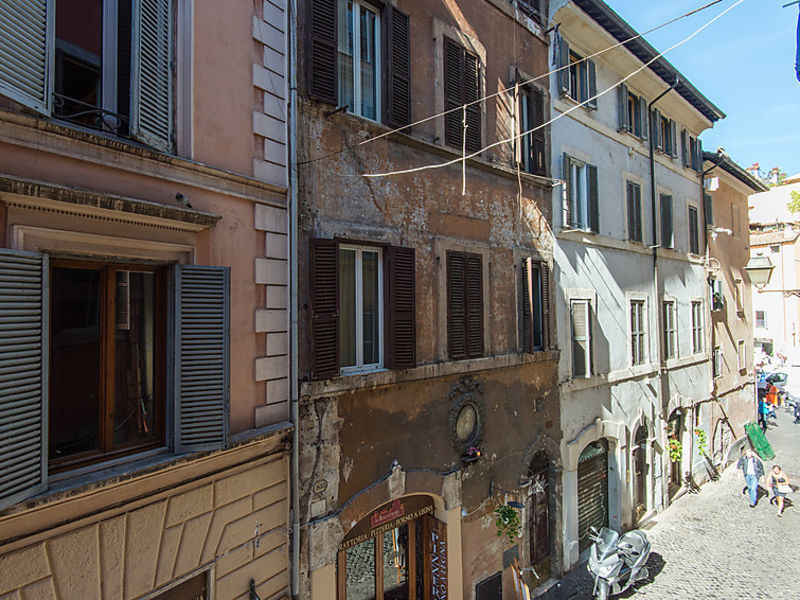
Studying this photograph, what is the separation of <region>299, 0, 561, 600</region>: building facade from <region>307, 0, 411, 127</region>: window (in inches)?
1.1

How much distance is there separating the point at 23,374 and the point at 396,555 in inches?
239

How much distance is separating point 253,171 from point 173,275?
157 centimetres

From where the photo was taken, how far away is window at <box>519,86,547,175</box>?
33.3ft

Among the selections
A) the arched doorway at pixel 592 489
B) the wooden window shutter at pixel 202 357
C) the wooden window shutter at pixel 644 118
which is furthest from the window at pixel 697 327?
the wooden window shutter at pixel 202 357

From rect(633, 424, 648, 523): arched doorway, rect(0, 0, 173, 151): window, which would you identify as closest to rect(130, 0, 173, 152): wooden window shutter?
rect(0, 0, 173, 151): window

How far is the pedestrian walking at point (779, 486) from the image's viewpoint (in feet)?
46.0

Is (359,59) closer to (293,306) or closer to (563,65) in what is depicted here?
(293,306)

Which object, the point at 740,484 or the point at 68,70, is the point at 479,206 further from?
the point at 740,484

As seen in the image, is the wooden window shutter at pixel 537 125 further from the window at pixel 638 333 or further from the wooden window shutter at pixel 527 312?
the window at pixel 638 333

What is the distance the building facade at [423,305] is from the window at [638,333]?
4.40 m

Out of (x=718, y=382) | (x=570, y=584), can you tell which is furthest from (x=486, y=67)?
(x=718, y=382)

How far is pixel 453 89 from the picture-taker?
837cm

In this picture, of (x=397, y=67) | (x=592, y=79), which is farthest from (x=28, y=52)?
(x=592, y=79)

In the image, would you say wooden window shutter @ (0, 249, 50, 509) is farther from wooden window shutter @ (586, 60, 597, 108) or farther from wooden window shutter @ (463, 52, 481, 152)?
wooden window shutter @ (586, 60, 597, 108)
